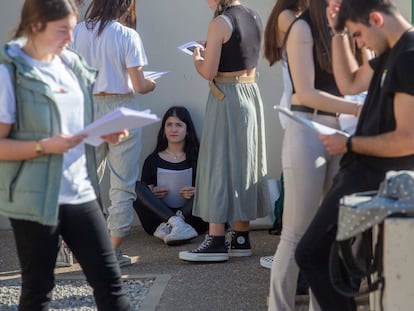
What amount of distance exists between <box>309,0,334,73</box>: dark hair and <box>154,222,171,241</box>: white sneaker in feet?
8.88

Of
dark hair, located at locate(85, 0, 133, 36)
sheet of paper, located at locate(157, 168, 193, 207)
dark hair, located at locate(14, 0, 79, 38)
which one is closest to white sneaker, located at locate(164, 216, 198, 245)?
sheet of paper, located at locate(157, 168, 193, 207)

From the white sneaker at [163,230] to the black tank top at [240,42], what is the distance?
1.41 meters

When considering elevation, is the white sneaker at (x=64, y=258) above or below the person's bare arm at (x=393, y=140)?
below

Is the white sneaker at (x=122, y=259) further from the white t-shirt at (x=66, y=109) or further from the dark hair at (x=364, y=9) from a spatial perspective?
the dark hair at (x=364, y=9)

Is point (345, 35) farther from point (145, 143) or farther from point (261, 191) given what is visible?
point (145, 143)

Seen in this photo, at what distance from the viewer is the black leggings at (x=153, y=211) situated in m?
6.53

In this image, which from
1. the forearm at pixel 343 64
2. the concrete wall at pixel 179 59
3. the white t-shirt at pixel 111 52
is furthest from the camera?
the concrete wall at pixel 179 59

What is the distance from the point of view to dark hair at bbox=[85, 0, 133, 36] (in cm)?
561

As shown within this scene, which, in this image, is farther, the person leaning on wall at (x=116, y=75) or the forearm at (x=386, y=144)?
the person leaning on wall at (x=116, y=75)

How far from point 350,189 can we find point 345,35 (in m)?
0.76

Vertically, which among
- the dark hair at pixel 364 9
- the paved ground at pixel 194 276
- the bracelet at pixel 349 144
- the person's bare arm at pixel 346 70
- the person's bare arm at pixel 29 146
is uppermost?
the dark hair at pixel 364 9

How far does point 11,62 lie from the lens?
3.44 metres

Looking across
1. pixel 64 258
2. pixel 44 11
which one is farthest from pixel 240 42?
pixel 44 11

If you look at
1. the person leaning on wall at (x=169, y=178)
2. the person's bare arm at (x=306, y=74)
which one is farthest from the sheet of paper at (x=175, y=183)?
the person's bare arm at (x=306, y=74)
